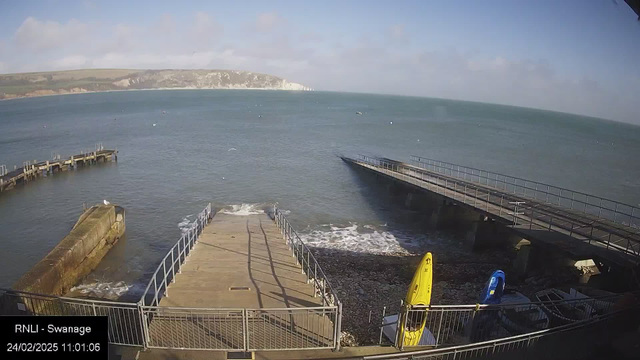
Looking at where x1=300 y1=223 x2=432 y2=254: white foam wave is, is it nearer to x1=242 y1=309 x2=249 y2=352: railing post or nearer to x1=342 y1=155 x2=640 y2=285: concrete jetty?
x1=342 y1=155 x2=640 y2=285: concrete jetty

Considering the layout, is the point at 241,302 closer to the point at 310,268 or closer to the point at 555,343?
the point at 310,268

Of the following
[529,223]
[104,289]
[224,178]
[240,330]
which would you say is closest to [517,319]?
[240,330]

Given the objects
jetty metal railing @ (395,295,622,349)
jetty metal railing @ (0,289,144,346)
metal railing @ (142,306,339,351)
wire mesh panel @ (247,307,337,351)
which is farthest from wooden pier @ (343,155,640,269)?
jetty metal railing @ (0,289,144,346)

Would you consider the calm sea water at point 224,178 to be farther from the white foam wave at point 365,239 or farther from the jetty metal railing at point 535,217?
the jetty metal railing at point 535,217

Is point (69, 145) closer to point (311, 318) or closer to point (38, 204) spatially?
point (38, 204)

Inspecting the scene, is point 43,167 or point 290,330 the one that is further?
point 43,167

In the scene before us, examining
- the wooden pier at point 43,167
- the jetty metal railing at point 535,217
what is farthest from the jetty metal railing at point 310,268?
the wooden pier at point 43,167

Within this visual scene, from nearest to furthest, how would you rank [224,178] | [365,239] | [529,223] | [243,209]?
1. [529,223]
2. [365,239]
3. [243,209]
4. [224,178]
